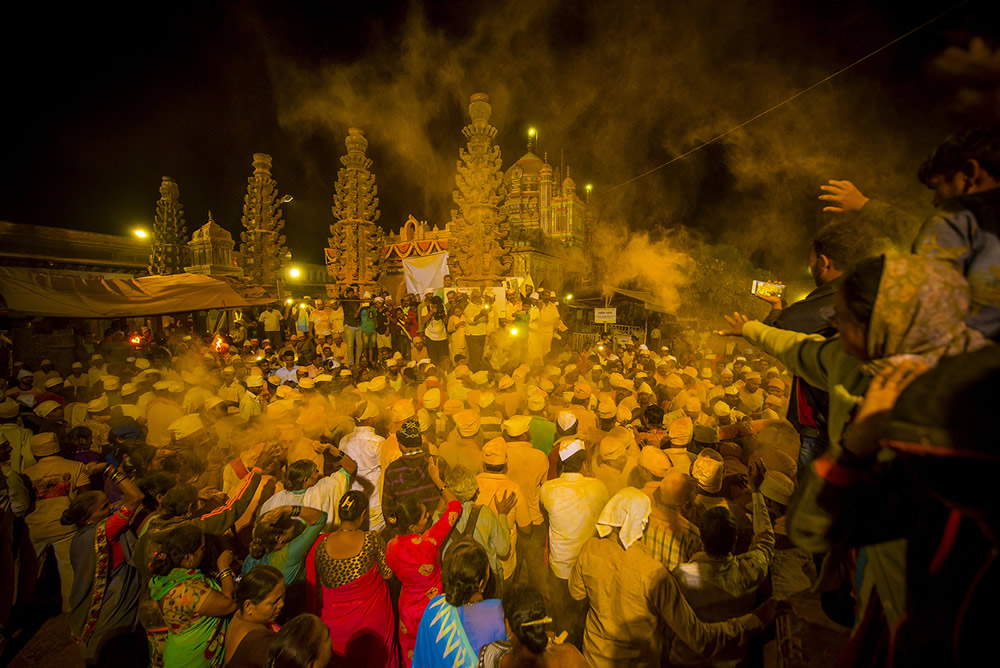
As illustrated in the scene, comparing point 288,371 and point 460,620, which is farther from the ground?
point 288,371

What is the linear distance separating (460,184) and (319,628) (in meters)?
13.7

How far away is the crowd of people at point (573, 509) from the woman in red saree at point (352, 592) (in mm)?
19

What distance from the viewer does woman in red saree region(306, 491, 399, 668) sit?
282cm

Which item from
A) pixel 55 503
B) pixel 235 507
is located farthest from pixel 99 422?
pixel 235 507

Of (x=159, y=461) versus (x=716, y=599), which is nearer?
(x=716, y=599)

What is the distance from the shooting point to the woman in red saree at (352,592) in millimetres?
2820

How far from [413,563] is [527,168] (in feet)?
185

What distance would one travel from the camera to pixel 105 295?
29.9ft

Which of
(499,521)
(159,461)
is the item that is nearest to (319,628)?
(499,521)

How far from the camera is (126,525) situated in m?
3.39

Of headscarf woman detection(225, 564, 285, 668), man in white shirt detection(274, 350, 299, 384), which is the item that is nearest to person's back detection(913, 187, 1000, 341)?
headscarf woman detection(225, 564, 285, 668)

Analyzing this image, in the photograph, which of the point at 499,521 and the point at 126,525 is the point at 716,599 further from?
the point at 126,525

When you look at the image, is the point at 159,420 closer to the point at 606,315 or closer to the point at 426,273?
the point at 426,273

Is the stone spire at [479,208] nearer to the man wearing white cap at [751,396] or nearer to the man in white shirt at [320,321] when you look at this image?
the man in white shirt at [320,321]
